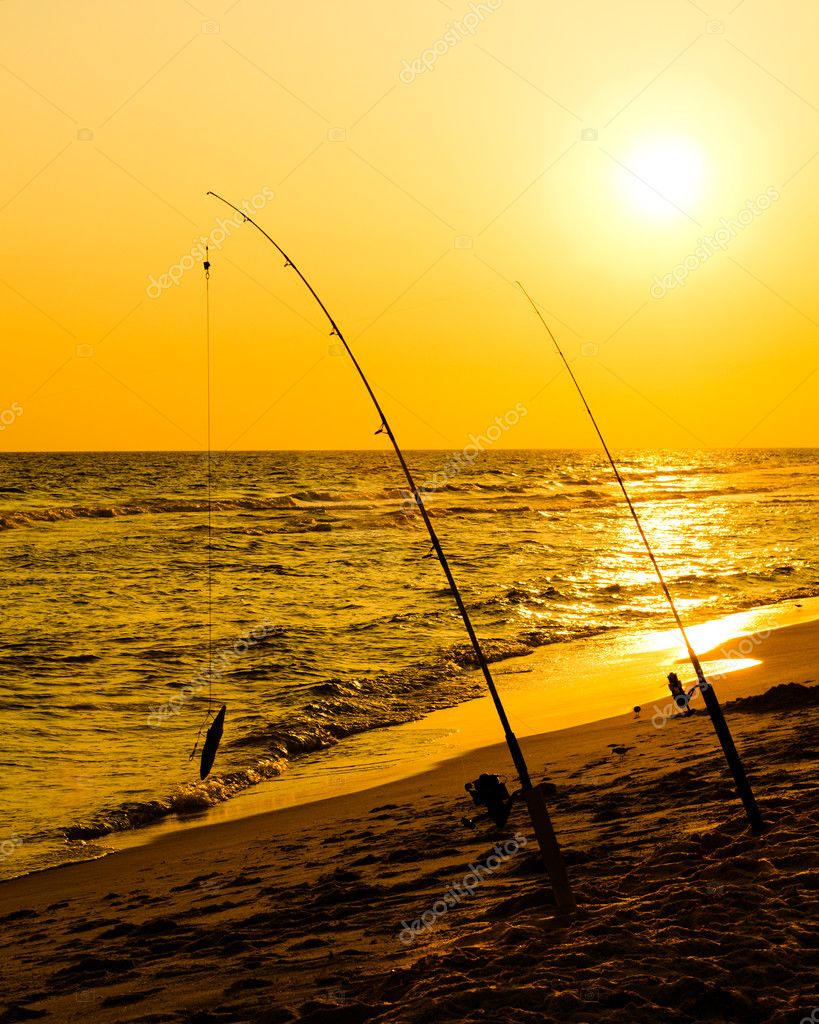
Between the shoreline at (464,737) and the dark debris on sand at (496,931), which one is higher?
the shoreline at (464,737)

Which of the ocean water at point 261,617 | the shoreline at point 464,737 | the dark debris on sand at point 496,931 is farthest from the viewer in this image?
the ocean water at point 261,617

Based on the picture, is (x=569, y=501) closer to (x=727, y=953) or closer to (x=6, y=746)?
(x=6, y=746)

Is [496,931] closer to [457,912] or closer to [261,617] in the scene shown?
[457,912]

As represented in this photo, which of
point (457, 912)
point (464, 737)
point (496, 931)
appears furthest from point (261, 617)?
point (496, 931)

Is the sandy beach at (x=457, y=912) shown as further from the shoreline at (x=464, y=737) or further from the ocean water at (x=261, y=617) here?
the ocean water at (x=261, y=617)

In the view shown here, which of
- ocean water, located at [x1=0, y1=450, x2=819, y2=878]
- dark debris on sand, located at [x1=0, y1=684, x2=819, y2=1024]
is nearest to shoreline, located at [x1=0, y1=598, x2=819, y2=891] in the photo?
ocean water, located at [x1=0, y1=450, x2=819, y2=878]

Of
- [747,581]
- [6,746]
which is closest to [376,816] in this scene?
[6,746]

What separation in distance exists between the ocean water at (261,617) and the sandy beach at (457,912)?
182 cm

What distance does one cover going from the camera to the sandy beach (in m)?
3.25

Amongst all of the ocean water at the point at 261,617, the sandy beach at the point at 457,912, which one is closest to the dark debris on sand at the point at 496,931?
the sandy beach at the point at 457,912

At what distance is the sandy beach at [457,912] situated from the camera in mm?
3246

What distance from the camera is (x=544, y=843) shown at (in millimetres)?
3812

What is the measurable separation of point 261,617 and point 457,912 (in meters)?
14.4

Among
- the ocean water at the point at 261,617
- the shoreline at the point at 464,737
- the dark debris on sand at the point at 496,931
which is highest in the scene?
the ocean water at the point at 261,617
